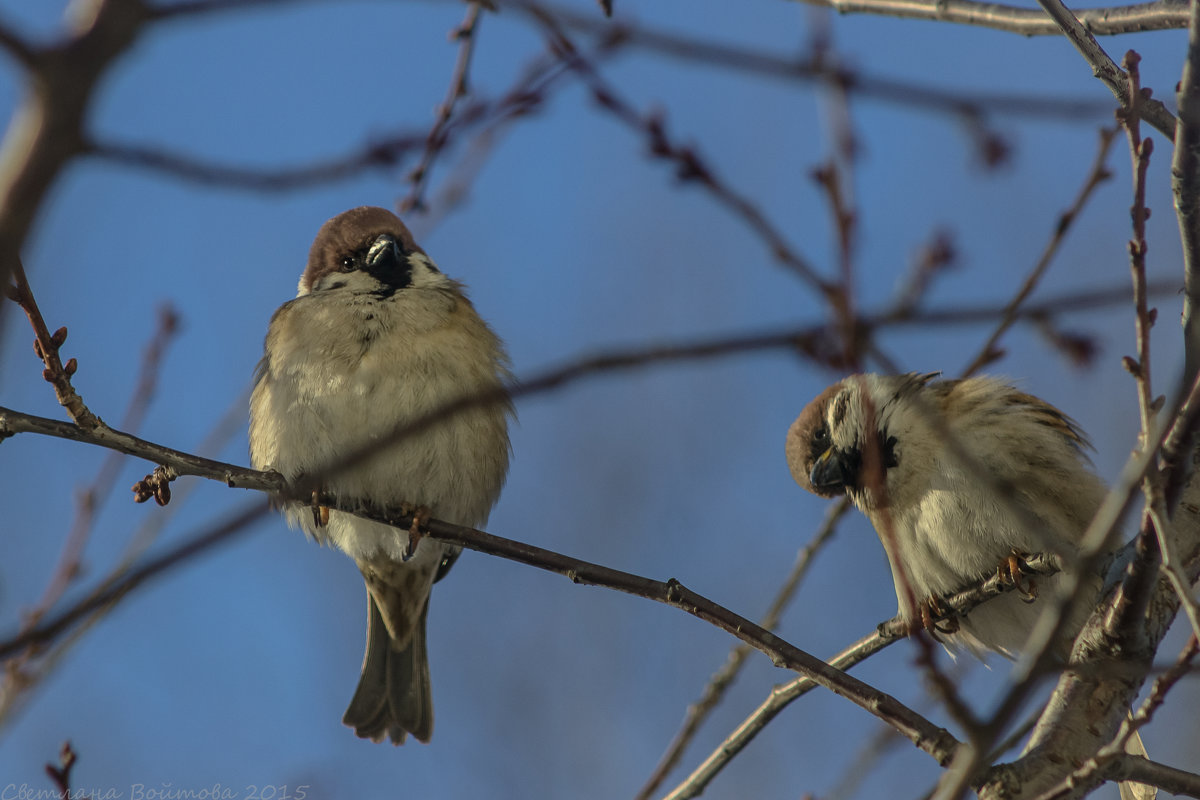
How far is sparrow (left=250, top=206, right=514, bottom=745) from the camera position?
12.4 feet

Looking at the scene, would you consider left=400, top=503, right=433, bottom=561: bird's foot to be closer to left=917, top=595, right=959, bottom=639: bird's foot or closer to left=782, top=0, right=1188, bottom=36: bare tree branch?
left=917, top=595, right=959, bottom=639: bird's foot

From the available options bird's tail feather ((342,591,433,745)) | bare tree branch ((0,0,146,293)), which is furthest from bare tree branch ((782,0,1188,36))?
bird's tail feather ((342,591,433,745))

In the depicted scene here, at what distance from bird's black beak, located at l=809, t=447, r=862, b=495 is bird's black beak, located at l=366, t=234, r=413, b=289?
172 centimetres

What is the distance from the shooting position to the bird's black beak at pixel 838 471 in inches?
169

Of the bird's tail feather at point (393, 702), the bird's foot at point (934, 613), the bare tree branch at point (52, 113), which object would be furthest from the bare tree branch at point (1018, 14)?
the bird's tail feather at point (393, 702)

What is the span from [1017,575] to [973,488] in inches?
12.3

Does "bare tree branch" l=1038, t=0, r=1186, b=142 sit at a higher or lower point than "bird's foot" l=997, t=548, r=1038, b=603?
higher

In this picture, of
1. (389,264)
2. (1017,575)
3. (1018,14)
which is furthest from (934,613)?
(389,264)

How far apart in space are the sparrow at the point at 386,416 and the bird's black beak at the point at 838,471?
1.20 meters

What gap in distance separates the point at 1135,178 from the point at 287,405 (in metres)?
2.85

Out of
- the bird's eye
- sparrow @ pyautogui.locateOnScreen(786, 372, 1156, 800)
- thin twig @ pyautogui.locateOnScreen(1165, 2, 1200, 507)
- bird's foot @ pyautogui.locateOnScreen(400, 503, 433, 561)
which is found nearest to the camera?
thin twig @ pyautogui.locateOnScreen(1165, 2, 1200, 507)

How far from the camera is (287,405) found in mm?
3869

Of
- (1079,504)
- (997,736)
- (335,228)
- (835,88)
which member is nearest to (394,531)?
(335,228)

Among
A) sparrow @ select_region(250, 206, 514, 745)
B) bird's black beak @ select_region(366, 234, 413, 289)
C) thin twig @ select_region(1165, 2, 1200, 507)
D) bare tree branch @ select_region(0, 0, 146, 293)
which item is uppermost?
bird's black beak @ select_region(366, 234, 413, 289)
